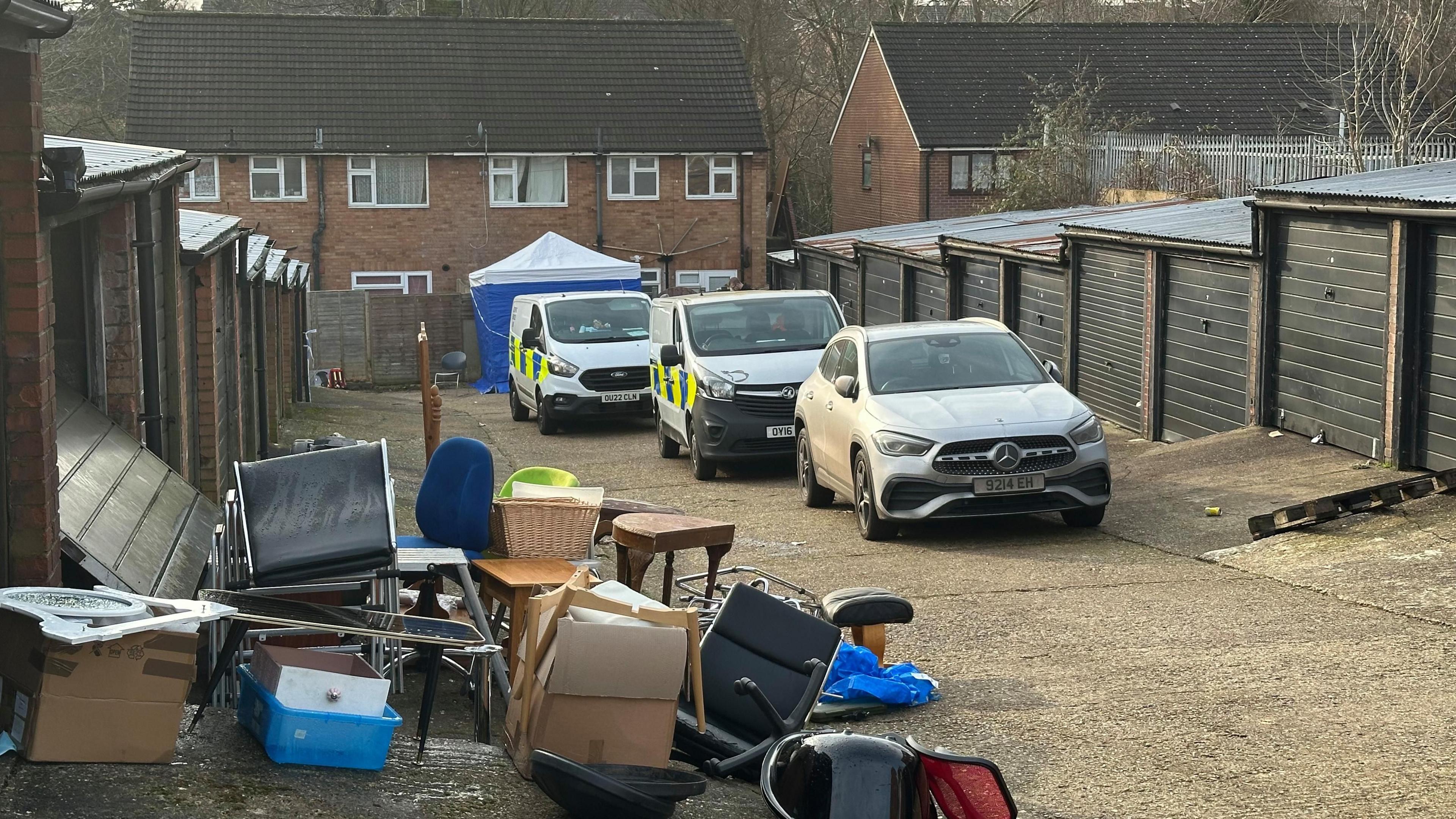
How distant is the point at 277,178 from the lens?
36281 mm

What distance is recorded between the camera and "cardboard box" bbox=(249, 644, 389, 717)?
5547 mm

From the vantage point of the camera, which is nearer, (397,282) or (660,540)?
(660,540)

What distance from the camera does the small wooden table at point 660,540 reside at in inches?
320

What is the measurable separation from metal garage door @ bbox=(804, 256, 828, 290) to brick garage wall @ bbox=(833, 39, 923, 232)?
26.1 feet

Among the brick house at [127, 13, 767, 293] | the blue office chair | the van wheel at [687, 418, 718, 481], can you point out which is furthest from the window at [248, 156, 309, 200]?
the blue office chair

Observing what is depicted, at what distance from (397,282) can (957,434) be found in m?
27.3

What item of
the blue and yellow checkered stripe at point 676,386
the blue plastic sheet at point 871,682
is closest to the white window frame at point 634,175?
the blue and yellow checkered stripe at point 676,386

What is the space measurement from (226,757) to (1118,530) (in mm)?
7976

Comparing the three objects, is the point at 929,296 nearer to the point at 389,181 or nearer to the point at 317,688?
the point at 389,181

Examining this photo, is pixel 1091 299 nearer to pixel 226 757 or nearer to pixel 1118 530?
pixel 1118 530

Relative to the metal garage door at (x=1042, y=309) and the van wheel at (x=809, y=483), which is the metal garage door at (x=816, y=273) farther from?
the van wheel at (x=809, y=483)

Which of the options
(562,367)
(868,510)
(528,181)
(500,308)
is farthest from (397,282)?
(868,510)

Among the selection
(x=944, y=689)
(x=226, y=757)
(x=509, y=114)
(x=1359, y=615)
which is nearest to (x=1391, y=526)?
(x=1359, y=615)

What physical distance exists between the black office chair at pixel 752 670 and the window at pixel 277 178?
1251 inches
